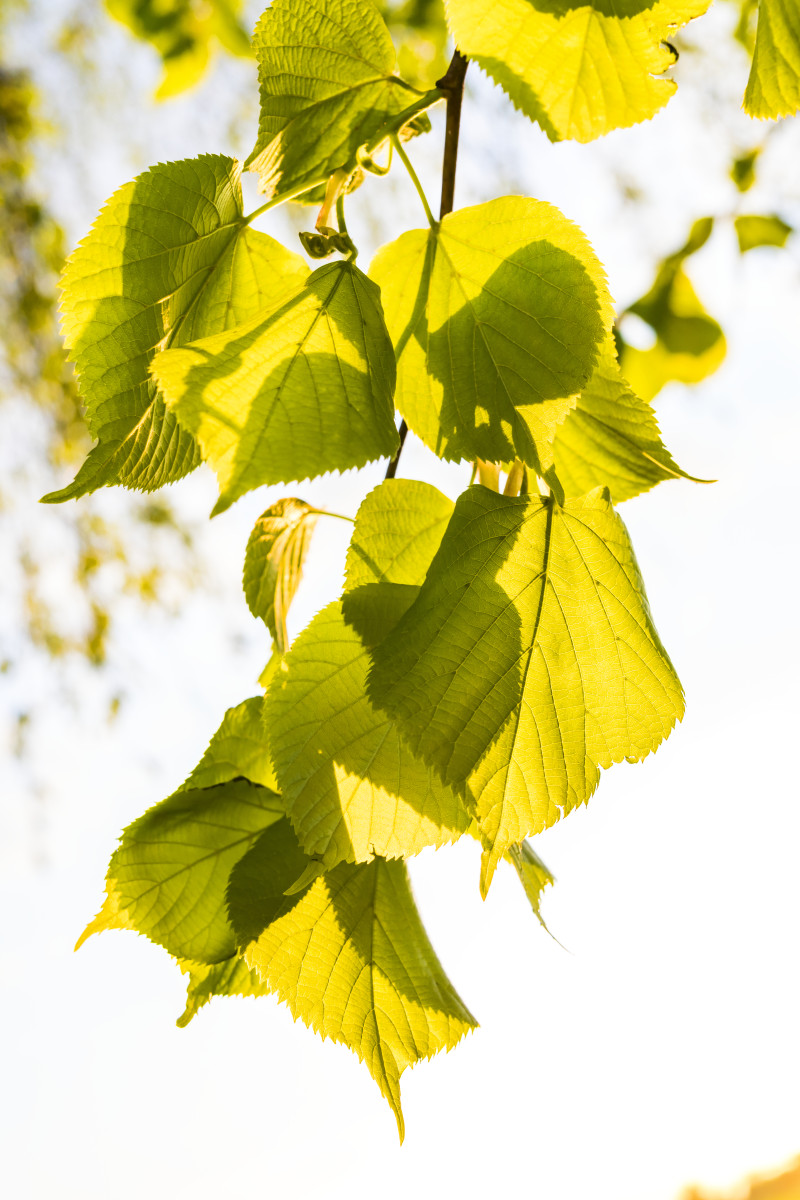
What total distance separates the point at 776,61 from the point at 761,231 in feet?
1.50

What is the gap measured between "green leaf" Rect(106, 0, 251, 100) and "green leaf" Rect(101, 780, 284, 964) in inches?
43.6

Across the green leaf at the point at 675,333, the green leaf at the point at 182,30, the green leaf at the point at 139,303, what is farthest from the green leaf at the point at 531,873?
the green leaf at the point at 182,30

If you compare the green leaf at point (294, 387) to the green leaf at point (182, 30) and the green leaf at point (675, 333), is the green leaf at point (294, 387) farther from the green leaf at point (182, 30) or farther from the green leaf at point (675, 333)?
the green leaf at point (182, 30)

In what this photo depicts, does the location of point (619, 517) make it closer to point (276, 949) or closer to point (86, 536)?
point (276, 949)

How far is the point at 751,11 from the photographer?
1.80ft

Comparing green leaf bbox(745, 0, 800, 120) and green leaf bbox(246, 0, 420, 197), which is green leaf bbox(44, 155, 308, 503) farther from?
green leaf bbox(745, 0, 800, 120)

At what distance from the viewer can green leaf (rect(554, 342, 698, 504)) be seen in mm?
263

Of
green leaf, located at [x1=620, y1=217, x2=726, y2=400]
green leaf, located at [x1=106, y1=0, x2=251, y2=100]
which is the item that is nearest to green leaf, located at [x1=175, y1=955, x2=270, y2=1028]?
green leaf, located at [x1=620, y1=217, x2=726, y2=400]

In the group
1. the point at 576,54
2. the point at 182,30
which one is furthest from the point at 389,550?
the point at 182,30

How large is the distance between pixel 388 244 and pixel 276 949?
0.74ft

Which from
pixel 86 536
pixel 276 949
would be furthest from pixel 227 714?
pixel 86 536

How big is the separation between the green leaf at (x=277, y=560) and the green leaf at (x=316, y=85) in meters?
0.11

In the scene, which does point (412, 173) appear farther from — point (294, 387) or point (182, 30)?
point (182, 30)

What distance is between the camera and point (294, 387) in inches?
9.2
